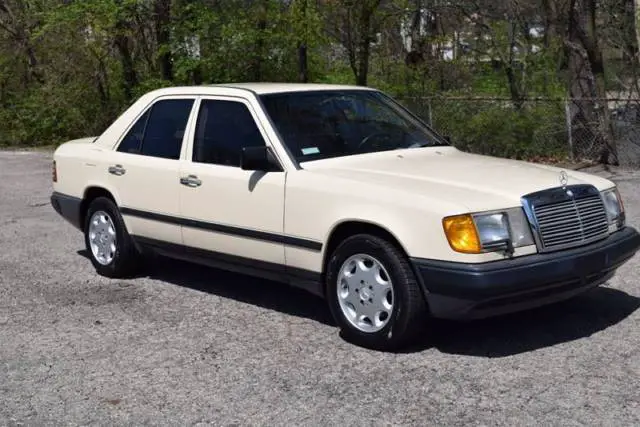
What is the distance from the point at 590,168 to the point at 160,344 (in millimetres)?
9413

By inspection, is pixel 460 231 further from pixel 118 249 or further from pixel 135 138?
pixel 118 249

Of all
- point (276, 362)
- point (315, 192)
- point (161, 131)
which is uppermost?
point (161, 131)

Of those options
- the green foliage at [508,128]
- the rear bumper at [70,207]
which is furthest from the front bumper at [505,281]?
the green foliage at [508,128]

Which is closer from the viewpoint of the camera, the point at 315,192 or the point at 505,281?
the point at 505,281

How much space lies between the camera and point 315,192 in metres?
5.95

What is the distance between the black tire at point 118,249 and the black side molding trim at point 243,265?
0.42 ft

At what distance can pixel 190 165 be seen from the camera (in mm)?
6895

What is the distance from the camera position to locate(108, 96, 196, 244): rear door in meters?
7.07

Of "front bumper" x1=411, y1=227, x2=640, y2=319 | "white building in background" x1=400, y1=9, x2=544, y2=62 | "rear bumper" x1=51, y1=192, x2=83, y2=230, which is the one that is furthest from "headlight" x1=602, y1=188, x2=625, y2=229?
"white building in background" x1=400, y1=9, x2=544, y2=62

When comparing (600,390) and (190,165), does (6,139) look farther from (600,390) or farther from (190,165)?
(600,390)

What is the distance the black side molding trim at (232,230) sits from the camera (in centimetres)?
605

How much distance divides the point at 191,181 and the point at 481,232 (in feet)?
7.92

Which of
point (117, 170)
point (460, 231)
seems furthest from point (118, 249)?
point (460, 231)

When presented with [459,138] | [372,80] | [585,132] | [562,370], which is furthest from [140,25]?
[562,370]
